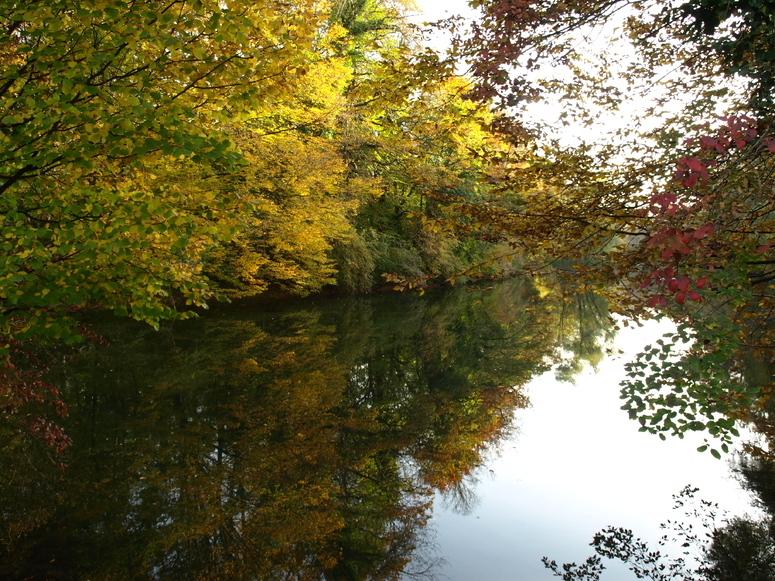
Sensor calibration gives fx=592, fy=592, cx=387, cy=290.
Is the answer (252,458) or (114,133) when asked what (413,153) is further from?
(252,458)

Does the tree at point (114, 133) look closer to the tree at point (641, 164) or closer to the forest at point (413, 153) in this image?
the forest at point (413, 153)

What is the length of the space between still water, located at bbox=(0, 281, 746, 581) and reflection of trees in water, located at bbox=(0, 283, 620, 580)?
3 centimetres

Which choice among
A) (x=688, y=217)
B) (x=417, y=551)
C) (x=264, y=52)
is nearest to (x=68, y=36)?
(x=264, y=52)

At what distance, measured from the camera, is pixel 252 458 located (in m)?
7.06

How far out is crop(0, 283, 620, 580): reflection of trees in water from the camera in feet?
16.6

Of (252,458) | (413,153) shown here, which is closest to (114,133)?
(413,153)

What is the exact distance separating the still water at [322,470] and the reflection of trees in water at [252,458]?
0.09 ft

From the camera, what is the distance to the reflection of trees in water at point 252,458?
5.06 m

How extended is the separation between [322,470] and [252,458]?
884mm

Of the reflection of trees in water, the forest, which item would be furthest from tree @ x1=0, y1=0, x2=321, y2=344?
the reflection of trees in water

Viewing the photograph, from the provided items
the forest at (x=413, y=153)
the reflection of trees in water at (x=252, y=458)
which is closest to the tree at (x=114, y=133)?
the forest at (x=413, y=153)

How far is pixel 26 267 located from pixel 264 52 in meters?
2.53

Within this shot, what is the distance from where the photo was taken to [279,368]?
11.6 meters

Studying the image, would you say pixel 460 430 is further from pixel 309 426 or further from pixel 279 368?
pixel 279 368
